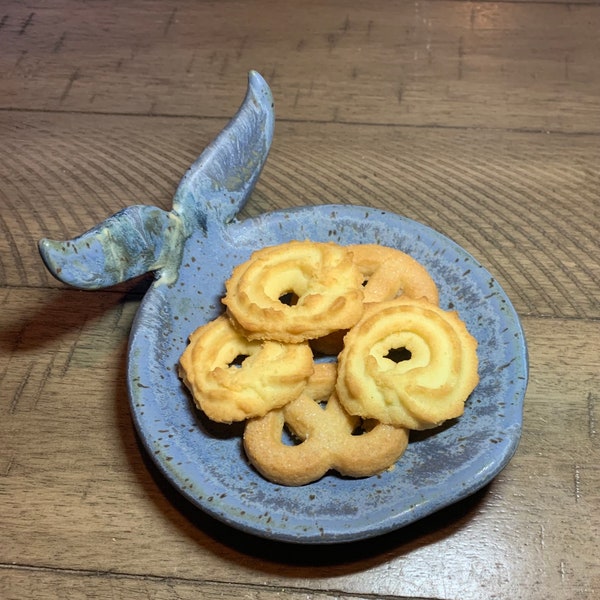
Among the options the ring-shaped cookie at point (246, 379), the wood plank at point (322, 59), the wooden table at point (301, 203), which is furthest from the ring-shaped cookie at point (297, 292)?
the wood plank at point (322, 59)

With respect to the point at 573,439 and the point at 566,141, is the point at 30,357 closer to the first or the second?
the point at 573,439

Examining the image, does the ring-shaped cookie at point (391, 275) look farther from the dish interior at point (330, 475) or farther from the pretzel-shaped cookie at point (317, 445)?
the pretzel-shaped cookie at point (317, 445)

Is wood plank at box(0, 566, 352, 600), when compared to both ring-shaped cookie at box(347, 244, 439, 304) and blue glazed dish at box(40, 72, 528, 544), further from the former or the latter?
ring-shaped cookie at box(347, 244, 439, 304)

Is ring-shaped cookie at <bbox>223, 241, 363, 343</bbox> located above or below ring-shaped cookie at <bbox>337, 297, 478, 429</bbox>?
above

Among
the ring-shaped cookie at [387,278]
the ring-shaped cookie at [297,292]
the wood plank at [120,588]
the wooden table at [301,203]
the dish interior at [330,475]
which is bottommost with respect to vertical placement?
the wood plank at [120,588]

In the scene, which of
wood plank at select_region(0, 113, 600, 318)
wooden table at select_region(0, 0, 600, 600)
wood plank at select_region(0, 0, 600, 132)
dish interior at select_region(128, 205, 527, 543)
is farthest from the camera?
wood plank at select_region(0, 0, 600, 132)

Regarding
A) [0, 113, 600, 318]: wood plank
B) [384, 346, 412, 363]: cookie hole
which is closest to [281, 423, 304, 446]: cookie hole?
[384, 346, 412, 363]: cookie hole

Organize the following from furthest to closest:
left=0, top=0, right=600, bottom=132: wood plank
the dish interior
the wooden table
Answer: left=0, top=0, right=600, bottom=132: wood plank < the wooden table < the dish interior
